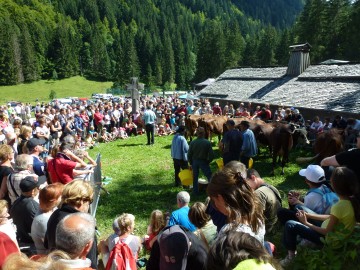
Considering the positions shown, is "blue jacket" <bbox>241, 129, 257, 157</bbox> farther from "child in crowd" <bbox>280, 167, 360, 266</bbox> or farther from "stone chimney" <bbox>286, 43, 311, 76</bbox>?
"stone chimney" <bbox>286, 43, 311, 76</bbox>

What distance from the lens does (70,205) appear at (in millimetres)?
3660

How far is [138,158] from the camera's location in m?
13.6

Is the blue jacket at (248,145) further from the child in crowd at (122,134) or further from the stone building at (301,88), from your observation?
the child in crowd at (122,134)

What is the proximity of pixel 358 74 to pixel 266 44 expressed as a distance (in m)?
63.2

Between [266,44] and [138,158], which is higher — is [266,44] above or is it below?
Result: above

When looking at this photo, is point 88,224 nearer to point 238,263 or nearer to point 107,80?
point 238,263

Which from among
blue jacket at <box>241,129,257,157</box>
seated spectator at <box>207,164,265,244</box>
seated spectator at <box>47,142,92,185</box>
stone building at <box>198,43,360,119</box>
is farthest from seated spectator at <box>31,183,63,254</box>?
stone building at <box>198,43,360,119</box>

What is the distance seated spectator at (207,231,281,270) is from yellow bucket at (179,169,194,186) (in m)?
7.00

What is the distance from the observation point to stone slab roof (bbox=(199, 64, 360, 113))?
17.2 meters

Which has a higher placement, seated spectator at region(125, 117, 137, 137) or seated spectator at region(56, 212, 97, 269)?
seated spectator at region(56, 212, 97, 269)

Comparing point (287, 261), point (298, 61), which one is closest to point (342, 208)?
point (287, 261)

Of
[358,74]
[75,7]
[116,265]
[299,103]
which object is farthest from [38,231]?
[75,7]

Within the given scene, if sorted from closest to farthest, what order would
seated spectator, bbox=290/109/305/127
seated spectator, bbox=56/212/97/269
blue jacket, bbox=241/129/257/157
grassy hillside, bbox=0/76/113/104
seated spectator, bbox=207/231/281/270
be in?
1. seated spectator, bbox=207/231/281/270
2. seated spectator, bbox=56/212/97/269
3. blue jacket, bbox=241/129/257/157
4. seated spectator, bbox=290/109/305/127
5. grassy hillside, bbox=0/76/113/104

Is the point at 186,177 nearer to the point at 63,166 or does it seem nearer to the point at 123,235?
the point at 63,166
